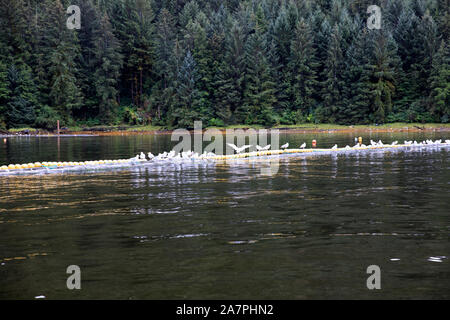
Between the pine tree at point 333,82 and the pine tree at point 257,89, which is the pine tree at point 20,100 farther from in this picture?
the pine tree at point 333,82

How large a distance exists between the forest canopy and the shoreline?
1.77 meters

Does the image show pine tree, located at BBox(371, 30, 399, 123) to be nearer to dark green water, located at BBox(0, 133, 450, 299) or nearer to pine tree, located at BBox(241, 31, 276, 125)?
pine tree, located at BBox(241, 31, 276, 125)

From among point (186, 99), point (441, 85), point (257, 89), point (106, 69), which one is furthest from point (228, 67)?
point (441, 85)

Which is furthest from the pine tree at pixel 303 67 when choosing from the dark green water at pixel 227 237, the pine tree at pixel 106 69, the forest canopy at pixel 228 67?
the dark green water at pixel 227 237

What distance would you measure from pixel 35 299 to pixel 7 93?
9011 cm

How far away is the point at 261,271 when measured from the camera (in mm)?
12359

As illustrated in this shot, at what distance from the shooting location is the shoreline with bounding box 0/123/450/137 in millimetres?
87025

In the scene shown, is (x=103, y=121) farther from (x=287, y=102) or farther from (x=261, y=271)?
(x=261, y=271)

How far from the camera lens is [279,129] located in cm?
9275

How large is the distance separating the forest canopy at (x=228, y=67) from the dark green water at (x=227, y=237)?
67.5 m

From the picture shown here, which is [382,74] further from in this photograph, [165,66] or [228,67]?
[165,66]

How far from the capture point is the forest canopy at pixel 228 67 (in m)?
92.2

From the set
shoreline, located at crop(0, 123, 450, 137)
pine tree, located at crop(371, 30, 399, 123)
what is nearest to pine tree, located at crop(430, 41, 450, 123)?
shoreline, located at crop(0, 123, 450, 137)

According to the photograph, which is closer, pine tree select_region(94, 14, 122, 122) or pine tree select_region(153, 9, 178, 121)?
pine tree select_region(153, 9, 178, 121)
